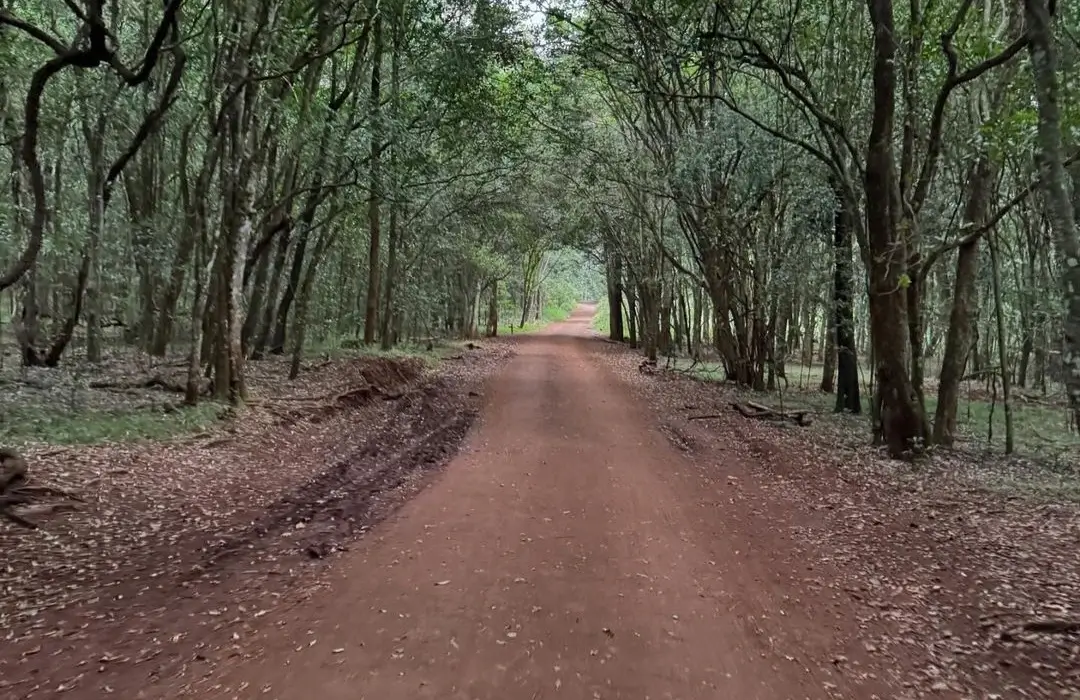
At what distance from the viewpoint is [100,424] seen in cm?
961

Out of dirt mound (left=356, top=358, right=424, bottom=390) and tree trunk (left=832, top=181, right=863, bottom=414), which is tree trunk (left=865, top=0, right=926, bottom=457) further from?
dirt mound (left=356, top=358, right=424, bottom=390)

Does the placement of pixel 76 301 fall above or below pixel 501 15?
below

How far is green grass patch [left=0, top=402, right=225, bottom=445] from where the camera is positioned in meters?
8.79

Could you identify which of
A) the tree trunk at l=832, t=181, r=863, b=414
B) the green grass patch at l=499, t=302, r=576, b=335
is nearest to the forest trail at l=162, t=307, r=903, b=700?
the tree trunk at l=832, t=181, r=863, b=414

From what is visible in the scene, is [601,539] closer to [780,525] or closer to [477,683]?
[780,525]

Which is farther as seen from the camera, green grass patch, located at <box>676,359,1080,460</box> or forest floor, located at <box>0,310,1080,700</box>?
green grass patch, located at <box>676,359,1080,460</box>

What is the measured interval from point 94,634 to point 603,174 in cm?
2164

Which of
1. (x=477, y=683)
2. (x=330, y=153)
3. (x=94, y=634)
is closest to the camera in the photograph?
(x=477, y=683)

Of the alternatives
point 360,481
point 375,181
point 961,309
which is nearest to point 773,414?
point 961,309

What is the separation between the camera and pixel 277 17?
11289 mm

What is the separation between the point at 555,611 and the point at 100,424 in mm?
7566

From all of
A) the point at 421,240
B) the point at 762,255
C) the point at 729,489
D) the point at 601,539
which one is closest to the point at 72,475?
the point at 601,539

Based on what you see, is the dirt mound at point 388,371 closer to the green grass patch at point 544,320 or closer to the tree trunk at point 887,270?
the tree trunk at point 887,270

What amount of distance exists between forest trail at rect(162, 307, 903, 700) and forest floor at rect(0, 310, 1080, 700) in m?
0.02
